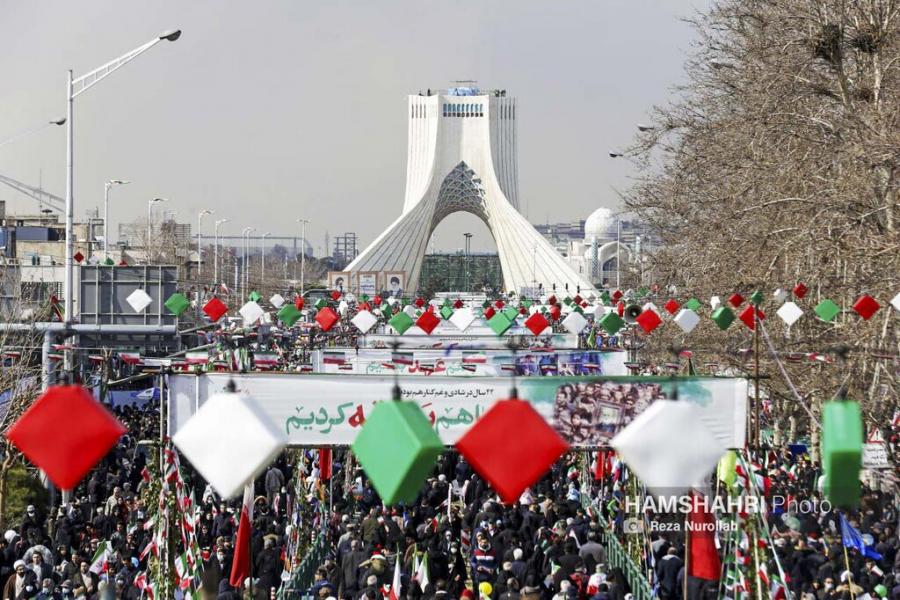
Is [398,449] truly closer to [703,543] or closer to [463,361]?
[703,543]

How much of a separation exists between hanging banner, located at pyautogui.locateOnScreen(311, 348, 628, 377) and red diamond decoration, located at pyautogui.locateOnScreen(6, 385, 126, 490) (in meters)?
11.5

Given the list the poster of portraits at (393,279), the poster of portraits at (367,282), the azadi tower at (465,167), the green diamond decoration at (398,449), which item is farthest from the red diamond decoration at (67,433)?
the azadi tower at (465,167)

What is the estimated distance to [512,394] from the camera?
5.78 meters

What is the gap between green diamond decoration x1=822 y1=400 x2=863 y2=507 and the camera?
205 inches

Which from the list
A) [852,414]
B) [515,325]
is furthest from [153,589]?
[515,325]

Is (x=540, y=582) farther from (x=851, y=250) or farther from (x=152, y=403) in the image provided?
(x=152, y=403)

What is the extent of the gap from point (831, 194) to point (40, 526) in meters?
10.1

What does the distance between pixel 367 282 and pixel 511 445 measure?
85.7 m

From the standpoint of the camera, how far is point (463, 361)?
17906mm

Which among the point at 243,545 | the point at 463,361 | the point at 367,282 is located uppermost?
the point at 367,282

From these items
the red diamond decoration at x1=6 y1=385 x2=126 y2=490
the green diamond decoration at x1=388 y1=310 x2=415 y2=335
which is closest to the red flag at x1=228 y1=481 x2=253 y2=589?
the red diamond decoration at x1=6 y1=385 x2=126 y2=490

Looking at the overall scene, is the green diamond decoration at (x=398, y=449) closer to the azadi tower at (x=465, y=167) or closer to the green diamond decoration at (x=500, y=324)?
the green diamond decoration at (x=500, y=324)

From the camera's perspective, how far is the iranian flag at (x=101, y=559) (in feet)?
48.4

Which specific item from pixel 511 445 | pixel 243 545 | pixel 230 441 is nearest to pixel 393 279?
pixel 243 545
